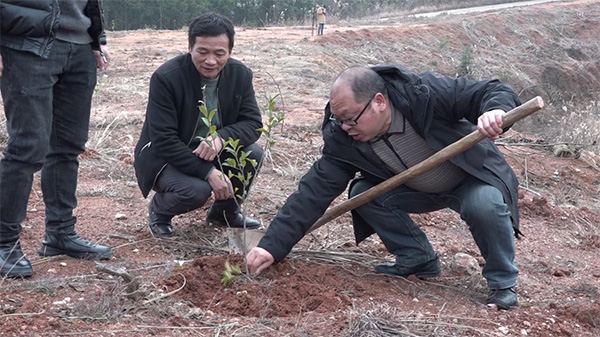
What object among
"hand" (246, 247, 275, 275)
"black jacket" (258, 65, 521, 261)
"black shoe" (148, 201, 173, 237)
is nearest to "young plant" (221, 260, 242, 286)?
"hand" (246, 247, 275, 275)

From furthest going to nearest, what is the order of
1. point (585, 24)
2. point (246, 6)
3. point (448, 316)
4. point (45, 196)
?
point (246, 6) → point (585, 24) → point (45, 196) → point (448, 316)

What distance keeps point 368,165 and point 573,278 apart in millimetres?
1556

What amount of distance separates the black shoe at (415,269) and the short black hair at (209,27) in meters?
1.44

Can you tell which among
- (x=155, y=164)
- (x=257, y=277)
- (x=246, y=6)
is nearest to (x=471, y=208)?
(x=257, y=277)

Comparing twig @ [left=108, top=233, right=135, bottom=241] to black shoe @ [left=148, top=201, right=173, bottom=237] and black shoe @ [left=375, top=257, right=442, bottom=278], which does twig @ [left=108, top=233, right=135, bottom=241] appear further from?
black shoe @ [left=375, top=257, right=442, bottom=278]

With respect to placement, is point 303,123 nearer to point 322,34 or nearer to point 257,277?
point 257,277

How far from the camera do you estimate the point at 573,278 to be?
4.08 meters

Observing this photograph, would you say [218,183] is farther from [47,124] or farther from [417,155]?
[417,155]

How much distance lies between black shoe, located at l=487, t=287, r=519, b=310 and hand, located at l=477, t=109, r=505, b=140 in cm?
77

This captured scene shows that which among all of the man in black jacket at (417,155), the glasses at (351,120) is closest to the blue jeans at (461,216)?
the man in black jacket at (417,155)

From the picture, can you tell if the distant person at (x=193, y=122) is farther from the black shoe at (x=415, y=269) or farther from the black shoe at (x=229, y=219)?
the black shoe at (x=415, y=269)

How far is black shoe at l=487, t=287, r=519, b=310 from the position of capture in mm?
3248

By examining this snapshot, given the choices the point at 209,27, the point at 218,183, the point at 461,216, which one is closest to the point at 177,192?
the point at 218,183

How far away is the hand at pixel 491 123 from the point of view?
301 cm
